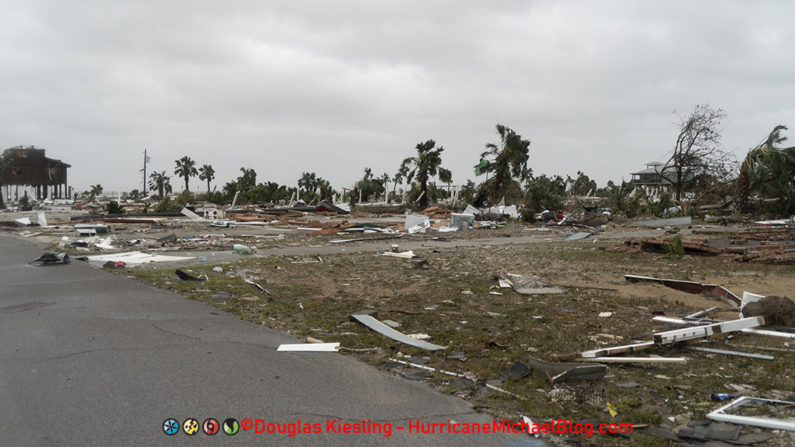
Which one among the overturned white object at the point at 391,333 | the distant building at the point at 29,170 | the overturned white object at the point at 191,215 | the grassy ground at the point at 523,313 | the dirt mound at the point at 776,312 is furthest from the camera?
the distant building at the point at 29,170

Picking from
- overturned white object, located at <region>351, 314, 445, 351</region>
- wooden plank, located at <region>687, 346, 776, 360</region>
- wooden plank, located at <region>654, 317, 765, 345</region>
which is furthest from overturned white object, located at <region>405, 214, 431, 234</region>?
wooden plank, located at <region>687, 346, 776, 360</region>

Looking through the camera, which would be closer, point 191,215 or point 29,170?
point 191,215

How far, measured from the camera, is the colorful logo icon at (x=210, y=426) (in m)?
3.69

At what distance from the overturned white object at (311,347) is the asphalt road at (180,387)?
0.14 metres

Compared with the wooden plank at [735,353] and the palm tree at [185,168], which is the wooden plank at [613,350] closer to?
the wooden plank at [735,353]

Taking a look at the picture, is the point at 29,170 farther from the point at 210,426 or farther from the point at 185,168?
the point at 210,426

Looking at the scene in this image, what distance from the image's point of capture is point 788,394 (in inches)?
167

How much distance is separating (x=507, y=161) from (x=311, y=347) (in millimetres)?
34997

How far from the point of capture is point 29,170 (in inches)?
2862

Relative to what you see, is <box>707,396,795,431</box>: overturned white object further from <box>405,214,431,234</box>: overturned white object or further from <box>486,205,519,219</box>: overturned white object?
<box>486,205,519,219</box>: overturned white object

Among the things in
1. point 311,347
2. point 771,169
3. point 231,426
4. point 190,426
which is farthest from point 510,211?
point 190,426

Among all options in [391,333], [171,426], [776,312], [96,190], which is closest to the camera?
[171,426]

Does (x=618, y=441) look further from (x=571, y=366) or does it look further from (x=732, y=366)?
(x=732, y=366)

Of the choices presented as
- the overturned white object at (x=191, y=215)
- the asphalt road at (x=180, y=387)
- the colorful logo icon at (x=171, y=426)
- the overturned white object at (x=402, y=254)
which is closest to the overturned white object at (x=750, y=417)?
the asphalt road at (x=180, y=387)
